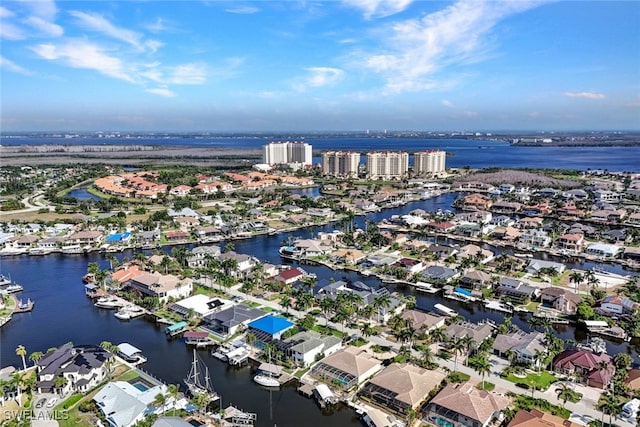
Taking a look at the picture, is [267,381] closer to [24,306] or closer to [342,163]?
[24,306]

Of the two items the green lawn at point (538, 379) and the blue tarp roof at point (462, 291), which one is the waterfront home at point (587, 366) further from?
the blue tarp roof at point (462, 291)

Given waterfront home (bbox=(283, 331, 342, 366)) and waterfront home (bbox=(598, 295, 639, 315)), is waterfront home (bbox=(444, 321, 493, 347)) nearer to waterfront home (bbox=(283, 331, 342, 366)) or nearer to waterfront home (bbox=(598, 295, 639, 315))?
waterfront home (bbox=(283, 331, 342, 366))

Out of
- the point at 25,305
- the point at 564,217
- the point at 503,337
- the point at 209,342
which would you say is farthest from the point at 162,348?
the point at 564,217

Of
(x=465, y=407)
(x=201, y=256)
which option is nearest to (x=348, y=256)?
(x=201, y=256)

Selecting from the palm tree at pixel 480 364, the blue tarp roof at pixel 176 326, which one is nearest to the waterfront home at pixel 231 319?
the blue tarp roof at pixel 176 326

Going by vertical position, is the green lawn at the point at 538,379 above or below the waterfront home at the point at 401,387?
below

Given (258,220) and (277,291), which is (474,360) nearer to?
(277,291)
